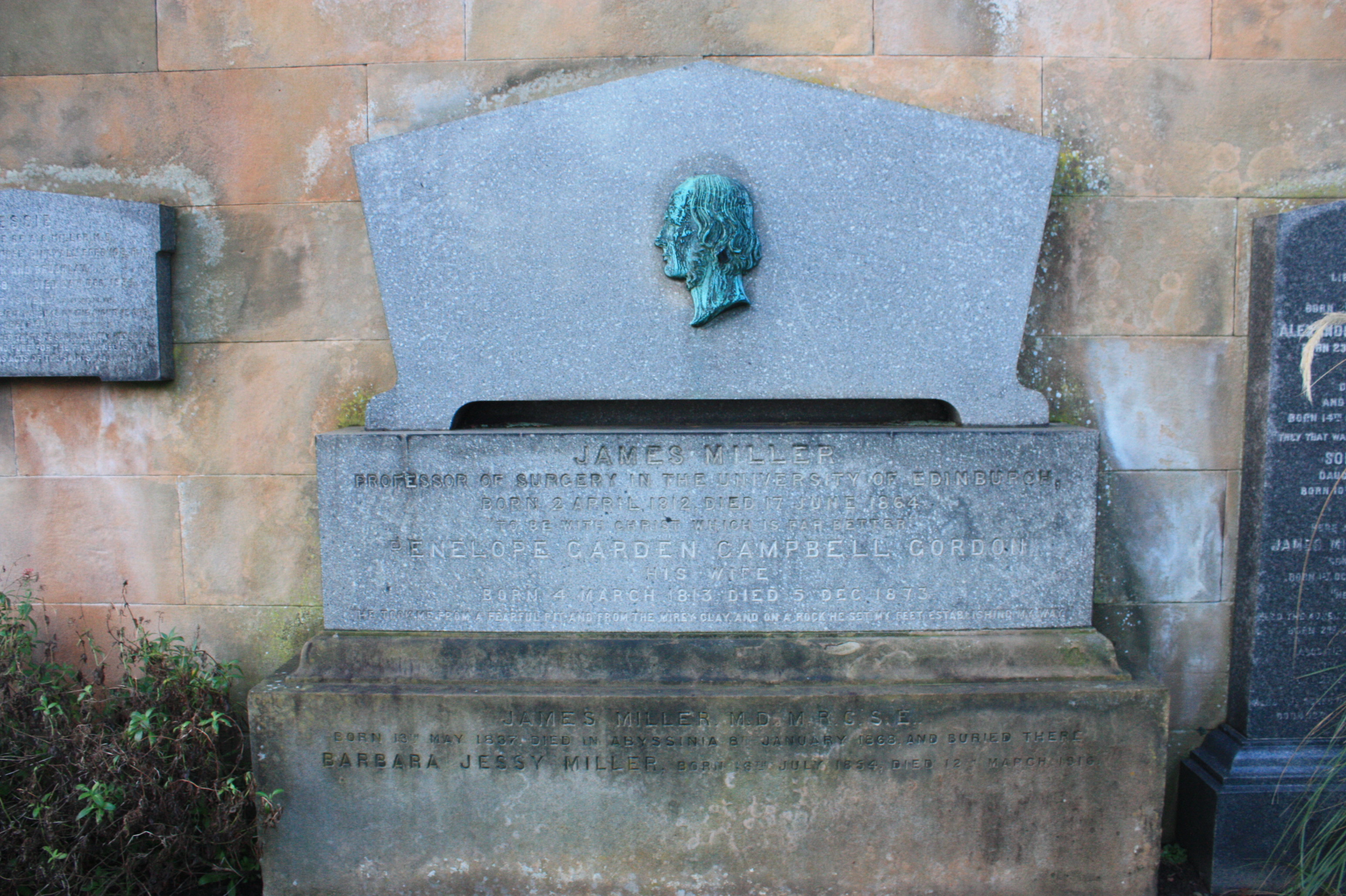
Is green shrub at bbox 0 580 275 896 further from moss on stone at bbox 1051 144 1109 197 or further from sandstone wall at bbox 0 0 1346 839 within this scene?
moss on stone at bbox 1051 144 1109 197

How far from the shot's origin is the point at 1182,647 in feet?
10.9

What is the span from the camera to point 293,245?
3.29 m

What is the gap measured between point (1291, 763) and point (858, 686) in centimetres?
193

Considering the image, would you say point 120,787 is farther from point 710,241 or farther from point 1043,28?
point 1043,28

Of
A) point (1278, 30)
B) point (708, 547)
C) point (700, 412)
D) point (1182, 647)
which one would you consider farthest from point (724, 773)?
point (1278, 30)

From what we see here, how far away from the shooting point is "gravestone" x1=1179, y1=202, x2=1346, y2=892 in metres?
2.99

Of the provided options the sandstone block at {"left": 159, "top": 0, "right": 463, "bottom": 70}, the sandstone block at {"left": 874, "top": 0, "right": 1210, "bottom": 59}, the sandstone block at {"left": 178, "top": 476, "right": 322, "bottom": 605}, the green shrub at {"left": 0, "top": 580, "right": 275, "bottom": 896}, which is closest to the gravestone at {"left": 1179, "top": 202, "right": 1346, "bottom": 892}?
the sandstone block at {"left": 874, "top": 0, "right": 1210, "bottom": 59}

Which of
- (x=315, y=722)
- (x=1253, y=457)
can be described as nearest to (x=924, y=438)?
(x=1253, y=457)

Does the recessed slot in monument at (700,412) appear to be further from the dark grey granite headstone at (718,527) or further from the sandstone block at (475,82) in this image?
the sandstone block at (475,82)

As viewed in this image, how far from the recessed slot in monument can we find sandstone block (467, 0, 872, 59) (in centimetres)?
149

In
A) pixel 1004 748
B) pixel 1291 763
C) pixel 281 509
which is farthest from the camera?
pixel 281 509

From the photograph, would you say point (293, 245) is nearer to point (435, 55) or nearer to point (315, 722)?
point (435, 55)

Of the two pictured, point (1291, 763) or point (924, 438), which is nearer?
point (924, 438)

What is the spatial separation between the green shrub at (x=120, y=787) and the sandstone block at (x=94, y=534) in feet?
0.91
